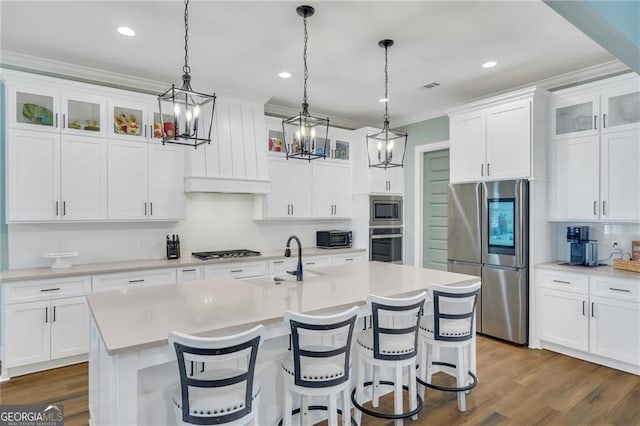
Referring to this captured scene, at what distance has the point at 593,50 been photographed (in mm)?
3486

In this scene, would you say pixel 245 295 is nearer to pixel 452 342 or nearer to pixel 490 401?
pixel 452 342

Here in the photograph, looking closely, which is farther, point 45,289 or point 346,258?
point 346,258

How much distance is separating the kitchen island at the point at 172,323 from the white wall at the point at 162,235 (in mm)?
1853

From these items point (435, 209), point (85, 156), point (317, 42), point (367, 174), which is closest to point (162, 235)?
point (85, 156)

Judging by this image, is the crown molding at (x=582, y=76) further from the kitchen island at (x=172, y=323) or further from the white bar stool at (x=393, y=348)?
the white bar stool at (x=393, y=348)

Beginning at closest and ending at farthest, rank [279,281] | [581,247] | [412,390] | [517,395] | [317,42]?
[412,390] → [279,281] → [517,395] → [317,42] → [581,247]

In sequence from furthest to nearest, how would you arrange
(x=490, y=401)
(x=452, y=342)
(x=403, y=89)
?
(x=403, y=89) < (x=490, y=401) < (x=452, y=342)

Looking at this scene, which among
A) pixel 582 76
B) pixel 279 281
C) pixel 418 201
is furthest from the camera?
pixel 418 201

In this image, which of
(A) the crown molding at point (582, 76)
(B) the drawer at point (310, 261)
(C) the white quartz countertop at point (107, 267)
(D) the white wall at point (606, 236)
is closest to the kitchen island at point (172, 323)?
(C) the white quartz countertop at point (107, 267)

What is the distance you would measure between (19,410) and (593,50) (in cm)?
Result: 561

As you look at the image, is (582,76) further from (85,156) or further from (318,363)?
(85,156)

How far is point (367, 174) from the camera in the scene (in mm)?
5520

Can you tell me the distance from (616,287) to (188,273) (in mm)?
4228

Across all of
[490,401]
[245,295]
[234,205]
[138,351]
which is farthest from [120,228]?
[490,401]
